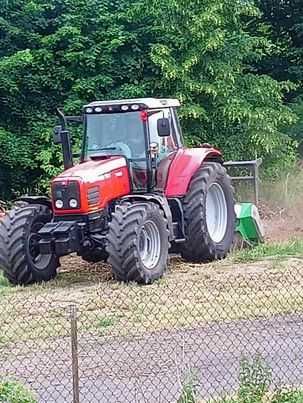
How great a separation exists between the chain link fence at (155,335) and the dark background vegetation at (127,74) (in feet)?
23.8

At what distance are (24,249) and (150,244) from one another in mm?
1519

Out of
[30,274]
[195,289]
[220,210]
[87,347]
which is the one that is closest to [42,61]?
[220,210]

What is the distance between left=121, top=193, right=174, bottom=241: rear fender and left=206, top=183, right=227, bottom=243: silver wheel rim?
1.27m

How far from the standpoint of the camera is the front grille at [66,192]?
36.9ft

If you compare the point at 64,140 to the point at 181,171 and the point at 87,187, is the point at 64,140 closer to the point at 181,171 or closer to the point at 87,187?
the point at 87,187

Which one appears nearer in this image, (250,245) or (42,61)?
(250,245)

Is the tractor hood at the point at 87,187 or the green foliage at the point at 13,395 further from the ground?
the tractor hood at the point at 87,187

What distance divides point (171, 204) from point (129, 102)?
147 centimetres

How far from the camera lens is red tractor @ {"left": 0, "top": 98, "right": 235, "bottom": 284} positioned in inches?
440

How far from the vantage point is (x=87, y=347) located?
26.5 ft

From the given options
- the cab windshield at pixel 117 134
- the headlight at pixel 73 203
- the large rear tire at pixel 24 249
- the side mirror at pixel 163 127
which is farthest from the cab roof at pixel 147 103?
the large rear tire at pixel 24 249

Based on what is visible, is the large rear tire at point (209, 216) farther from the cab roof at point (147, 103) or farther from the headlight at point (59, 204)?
the headlight at point (59, 204)

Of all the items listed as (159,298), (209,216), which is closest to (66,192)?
(159,298)

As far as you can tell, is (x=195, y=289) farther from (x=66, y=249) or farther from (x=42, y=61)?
(x=42, y=61)
